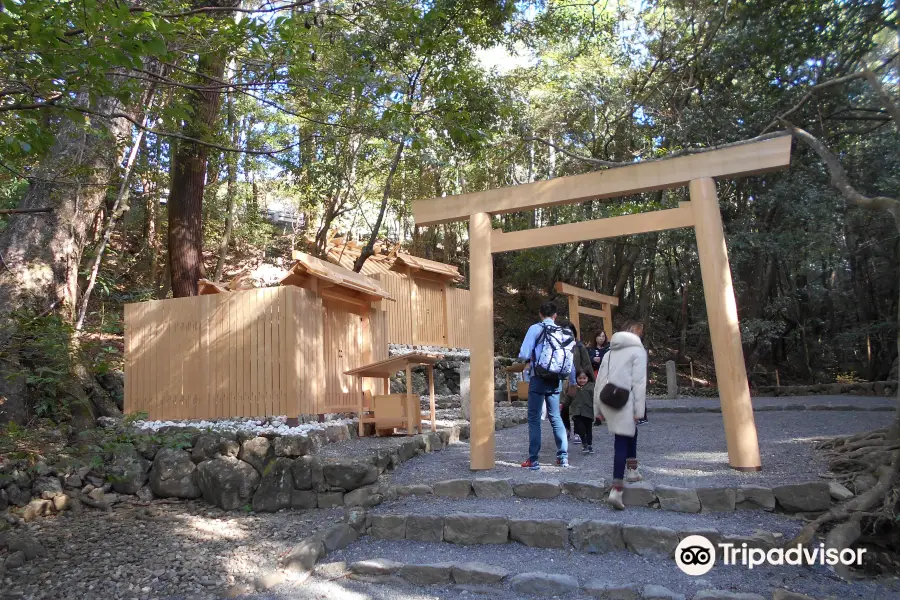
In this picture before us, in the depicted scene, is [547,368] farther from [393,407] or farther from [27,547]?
[27,547]

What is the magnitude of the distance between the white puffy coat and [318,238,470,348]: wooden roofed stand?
9857 millimetres

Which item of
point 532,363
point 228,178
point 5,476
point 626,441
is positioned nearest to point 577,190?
point 532,363

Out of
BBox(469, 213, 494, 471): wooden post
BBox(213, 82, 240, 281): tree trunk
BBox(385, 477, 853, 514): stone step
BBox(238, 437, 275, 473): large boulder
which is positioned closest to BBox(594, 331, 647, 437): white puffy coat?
BBox(385, 477, 853, 514): stone step

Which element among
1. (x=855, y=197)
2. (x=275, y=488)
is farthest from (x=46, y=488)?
(x=855, y=197)

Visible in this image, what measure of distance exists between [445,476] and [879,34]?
983cm

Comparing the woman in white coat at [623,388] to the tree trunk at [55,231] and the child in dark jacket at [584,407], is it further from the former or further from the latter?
the tree trunk at [55,231]

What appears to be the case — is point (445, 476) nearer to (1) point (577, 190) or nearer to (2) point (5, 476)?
(1) point (577, 190)

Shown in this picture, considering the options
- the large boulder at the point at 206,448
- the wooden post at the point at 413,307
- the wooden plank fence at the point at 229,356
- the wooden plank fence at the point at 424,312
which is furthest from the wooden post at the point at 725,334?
the wooden post at the point at 413,307

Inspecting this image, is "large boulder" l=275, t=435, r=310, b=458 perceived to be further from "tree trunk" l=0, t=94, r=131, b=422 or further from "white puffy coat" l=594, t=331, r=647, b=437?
"white puffy coat" l=594, t=331, r=647, b=437

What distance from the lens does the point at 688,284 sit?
859 inches

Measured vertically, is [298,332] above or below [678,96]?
below

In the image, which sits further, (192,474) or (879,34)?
(879,34)

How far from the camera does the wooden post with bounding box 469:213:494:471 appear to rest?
684 cm

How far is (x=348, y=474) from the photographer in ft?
21.2
